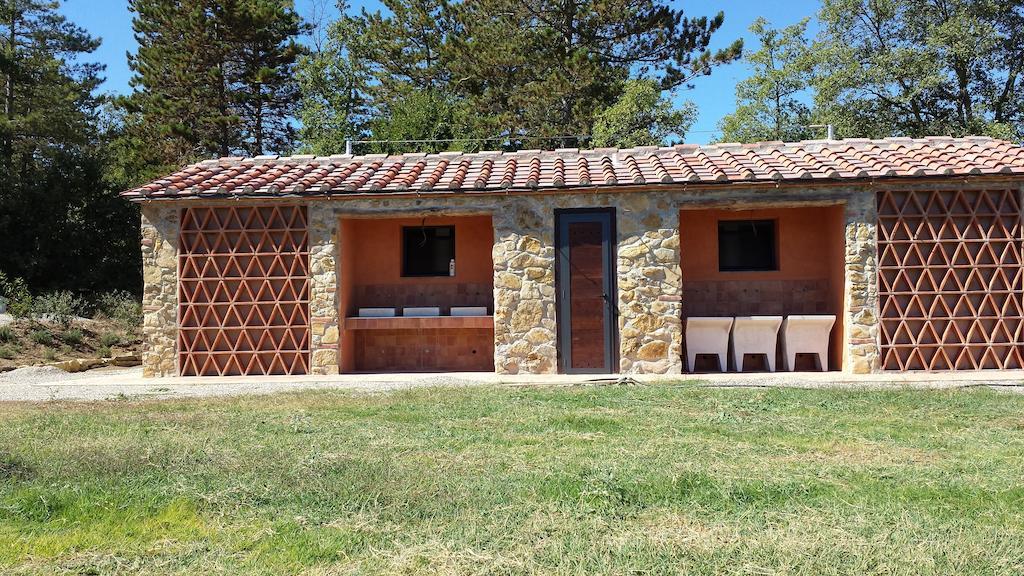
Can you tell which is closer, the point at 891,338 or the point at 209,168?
the point at 891,338

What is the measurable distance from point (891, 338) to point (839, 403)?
3673 millimetres

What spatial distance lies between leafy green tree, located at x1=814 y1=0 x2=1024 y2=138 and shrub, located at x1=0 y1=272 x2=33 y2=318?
20.6 meters

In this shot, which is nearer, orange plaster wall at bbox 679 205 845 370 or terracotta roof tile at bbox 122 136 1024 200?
terracotta roof tile at bbox 122 136 1024 200

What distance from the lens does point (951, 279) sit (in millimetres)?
10422

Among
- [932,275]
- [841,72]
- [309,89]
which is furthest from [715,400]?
A: [309,89]

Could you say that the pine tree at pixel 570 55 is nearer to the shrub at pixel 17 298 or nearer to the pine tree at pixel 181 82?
the pine tree at pixel 181 82

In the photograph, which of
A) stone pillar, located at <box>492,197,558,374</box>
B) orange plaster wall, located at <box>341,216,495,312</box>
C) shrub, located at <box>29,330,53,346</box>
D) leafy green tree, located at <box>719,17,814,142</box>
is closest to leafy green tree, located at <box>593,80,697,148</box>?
leafy green tree, located at <box>719,17,814,142</box>

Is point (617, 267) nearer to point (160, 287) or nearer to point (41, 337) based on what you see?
point (160, 287)

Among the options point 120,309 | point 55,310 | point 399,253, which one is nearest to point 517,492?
point 399,253

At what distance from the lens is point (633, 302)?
10508 mm

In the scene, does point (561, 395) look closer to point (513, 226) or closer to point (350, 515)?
point (513, 226)

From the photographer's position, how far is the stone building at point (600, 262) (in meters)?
10.4

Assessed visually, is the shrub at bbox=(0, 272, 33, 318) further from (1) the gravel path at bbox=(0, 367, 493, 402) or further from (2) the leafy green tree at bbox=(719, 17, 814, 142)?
(2) the leafy green tree at bbox=(719, 17, 814, 142)

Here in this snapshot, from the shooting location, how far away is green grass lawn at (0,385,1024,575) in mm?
3305
